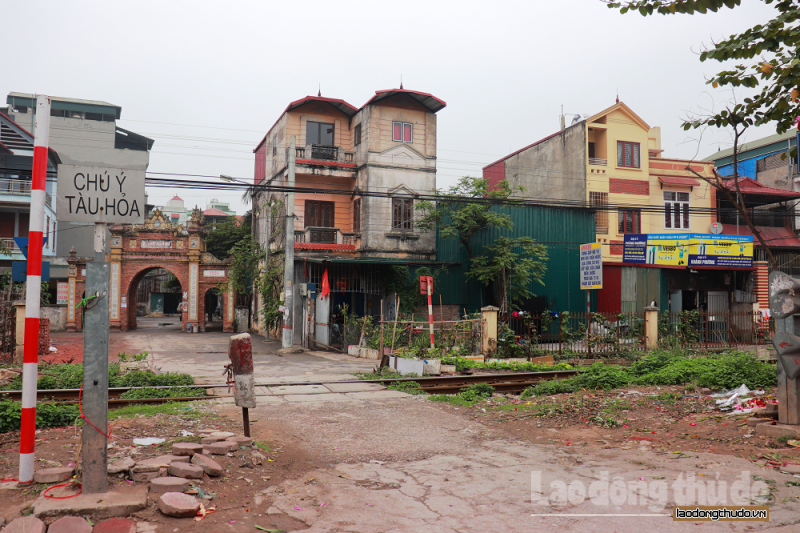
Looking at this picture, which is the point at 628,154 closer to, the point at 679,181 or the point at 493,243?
the point at 679,181

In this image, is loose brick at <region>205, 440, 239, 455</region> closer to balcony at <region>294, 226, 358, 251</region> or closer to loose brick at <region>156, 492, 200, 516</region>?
loose brick at <region>156, 492, 200, 516</region>

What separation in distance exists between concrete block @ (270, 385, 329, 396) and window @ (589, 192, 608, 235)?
18.7 m

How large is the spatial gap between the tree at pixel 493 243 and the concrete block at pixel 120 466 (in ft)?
58.3

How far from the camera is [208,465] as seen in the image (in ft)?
16.0

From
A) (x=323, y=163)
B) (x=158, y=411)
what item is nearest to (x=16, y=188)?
(x=323, y=163)

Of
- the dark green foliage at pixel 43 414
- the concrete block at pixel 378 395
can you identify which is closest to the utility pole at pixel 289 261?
the concrete block at pixel 378 395

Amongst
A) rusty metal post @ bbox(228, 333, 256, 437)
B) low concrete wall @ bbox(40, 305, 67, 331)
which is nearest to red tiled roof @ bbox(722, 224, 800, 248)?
rusty metal post @ bbox(228, 333, 256, 437)

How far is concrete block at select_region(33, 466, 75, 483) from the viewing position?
4.38 m

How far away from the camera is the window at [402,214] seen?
78.9 ft

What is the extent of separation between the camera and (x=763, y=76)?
5.54m

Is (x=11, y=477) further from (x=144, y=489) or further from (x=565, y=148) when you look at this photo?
(x=565, y=148)

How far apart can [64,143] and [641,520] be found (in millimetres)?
42444

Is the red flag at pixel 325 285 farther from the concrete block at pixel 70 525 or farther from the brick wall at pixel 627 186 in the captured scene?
the concrete block at pixel 70 525

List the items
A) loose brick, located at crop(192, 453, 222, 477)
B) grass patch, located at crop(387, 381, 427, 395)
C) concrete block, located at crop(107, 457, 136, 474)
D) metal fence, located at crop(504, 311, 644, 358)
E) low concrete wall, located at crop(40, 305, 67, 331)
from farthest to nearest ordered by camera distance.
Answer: low concrete wall, located at crop(40, 305, 67, 331)
metal fence, located at crop(504, 311, 644, 358)
grass patch, located at crop(387, 381, 427, 395)
loose brick, located at crop(192, 453, 222, 477)
concrete block, located at crop(107, 457, 136, 474)
